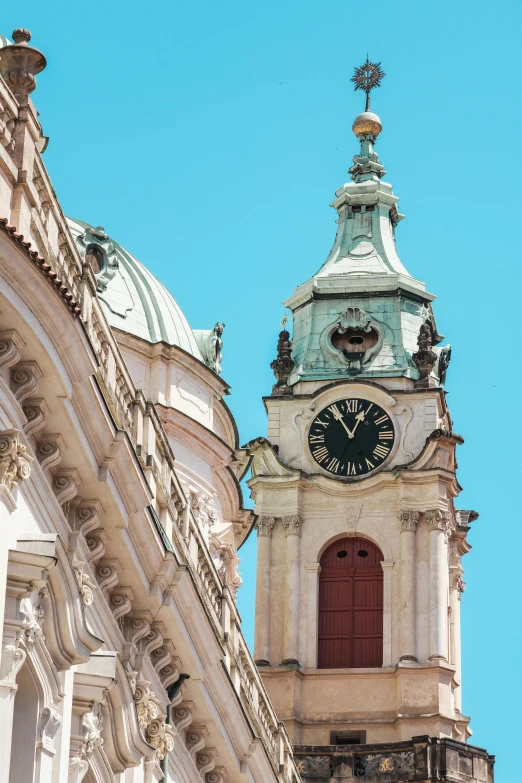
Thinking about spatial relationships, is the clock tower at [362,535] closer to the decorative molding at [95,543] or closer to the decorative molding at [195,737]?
the decorative molding at [195,737]

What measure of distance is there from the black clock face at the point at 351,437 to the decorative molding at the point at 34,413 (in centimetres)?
4734

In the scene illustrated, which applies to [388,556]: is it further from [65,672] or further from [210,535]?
[65,672]

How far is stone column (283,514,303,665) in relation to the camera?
2640 inches

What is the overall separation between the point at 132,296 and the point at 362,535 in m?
27.9

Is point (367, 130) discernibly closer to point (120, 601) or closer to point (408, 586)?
point (408, 586)

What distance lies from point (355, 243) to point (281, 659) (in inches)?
607

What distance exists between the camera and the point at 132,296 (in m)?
42.0

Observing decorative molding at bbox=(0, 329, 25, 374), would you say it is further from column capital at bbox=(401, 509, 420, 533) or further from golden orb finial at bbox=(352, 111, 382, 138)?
golden orb finial at bbox=(352, 111, 382, 138)

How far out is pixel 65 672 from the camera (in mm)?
22766

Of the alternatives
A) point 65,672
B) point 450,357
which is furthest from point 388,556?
point 65,672

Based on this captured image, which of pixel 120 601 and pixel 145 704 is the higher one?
pixel 120 601

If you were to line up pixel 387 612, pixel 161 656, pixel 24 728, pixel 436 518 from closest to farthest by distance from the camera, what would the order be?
pixel 24 728
pixel 161 656
pixel 387 612
pixel 436 518

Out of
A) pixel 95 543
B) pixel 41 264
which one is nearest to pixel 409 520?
pixel 95 543

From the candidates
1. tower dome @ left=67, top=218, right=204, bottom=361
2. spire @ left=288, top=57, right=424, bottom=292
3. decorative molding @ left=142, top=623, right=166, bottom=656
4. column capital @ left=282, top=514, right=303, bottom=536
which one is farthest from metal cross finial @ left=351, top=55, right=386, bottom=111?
decorative molding @ left=142, top=623, right=166, bottom=656
